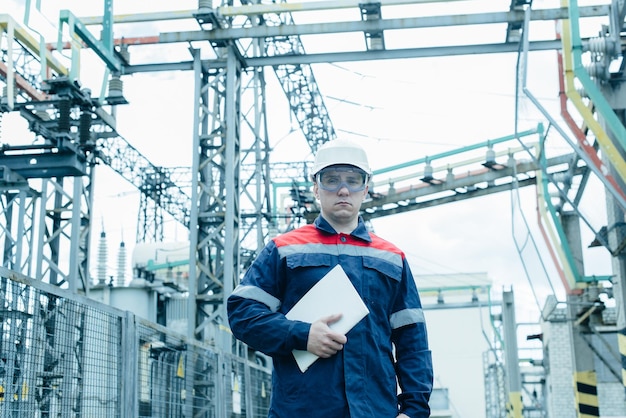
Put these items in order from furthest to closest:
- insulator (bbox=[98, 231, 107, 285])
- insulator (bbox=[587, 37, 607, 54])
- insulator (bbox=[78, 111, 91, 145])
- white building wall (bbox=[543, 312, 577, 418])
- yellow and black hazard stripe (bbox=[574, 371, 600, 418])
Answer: insulator (bbox=[98, 231, 107, 285]), white building wall (bbox=[543, 312, 577, 418]), yellow and black hazard stripe (bbox=[574, 371, 600, 418]), insulator (bbox=[78, 111, 91, 145]), insulator (bbox=[587, 37, 607, 54])

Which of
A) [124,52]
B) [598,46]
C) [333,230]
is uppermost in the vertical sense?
[124,52]

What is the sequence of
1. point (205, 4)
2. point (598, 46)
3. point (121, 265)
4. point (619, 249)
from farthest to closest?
point (121, 265), point (205, 4), point (619, 249), point (598, 46)

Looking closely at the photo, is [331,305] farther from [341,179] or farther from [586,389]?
[586,389]

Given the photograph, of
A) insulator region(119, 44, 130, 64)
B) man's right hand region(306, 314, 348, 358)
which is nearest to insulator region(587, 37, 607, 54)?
man's right hand region(306, 314, 348, 358)

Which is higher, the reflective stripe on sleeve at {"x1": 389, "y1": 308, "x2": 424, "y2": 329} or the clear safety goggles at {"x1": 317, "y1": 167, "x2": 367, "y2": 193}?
the clear safety goggles at {"x1": 317, "y1": 167, "x2": 367, "y2": 193}

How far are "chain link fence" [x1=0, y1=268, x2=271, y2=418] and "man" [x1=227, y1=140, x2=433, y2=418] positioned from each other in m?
2.06

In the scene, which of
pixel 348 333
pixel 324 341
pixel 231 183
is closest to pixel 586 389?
pixel 231 183

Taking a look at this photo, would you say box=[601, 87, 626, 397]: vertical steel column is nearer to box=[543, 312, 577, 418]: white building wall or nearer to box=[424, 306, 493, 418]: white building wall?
box=[543, 312, 577, 418]: white building wall

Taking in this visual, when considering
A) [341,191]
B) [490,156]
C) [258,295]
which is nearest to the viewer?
[258,295]

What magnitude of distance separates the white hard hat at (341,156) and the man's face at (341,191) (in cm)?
2

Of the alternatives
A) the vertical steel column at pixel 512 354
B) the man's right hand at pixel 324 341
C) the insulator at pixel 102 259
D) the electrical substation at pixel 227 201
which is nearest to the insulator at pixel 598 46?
the electrical substation at pixel 227 201

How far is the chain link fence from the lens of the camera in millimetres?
4992

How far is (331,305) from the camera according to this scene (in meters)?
3.24

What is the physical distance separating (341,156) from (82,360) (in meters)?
3.14
